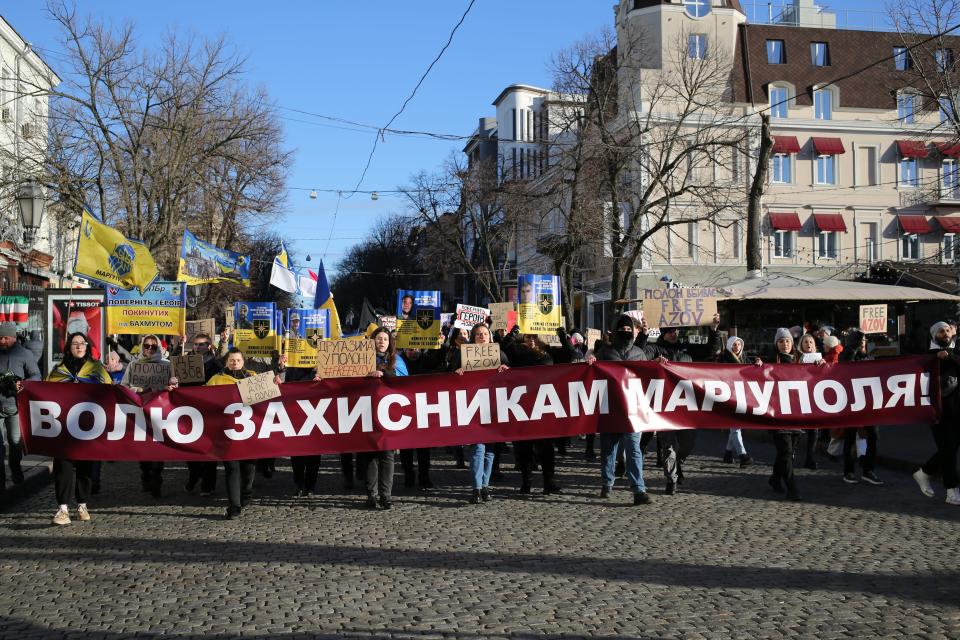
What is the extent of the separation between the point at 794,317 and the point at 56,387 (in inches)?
1000

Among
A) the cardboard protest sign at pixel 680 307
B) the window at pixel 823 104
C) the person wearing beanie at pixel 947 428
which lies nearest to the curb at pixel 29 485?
the cardboard protest sign at pixel 680 307

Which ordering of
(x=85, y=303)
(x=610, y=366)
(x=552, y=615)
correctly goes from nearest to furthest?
(x=552, y=615), (x=610, y=366), (x=85, y=303)

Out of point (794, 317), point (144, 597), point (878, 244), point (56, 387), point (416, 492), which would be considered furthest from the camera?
point (878, 244)

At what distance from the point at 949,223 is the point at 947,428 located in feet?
143

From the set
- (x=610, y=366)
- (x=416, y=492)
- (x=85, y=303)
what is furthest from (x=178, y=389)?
(x=85, y=303)

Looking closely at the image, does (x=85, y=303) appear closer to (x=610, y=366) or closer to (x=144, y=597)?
(x=610, y=366)

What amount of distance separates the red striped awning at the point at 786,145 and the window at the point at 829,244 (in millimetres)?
4357

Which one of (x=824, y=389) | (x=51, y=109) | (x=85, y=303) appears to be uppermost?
(x=51, y=109)

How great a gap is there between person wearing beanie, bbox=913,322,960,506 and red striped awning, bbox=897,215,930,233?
4209 cm

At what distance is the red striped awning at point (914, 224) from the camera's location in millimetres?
49219

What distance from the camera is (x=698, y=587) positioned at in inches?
268

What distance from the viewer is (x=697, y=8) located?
49.2 m

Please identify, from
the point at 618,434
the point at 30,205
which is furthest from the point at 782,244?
the point at 618,434

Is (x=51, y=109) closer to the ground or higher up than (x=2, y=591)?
higher up
